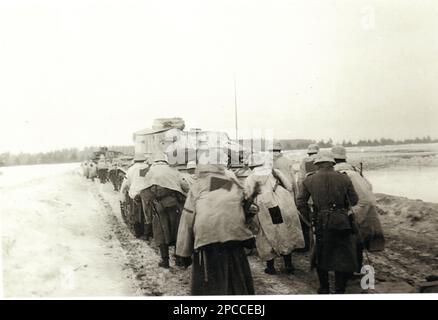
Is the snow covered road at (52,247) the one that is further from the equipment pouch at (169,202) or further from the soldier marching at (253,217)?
the equipment pouch at (169,202)

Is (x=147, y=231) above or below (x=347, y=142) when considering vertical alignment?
below

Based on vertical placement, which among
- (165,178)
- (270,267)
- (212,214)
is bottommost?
(270,267)

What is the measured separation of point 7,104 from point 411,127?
183 inches

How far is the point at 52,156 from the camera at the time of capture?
579cm

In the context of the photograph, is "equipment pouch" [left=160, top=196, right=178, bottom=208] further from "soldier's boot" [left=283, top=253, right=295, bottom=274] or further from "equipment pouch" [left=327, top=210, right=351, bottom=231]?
"equipment pouch" [left=327, top=210, right=351, bottom=231]

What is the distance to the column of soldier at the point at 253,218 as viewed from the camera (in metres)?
3.76

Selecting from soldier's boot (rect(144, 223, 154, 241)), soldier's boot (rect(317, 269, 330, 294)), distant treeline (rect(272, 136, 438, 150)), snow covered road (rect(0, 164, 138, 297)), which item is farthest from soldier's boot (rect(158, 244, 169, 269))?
distant treeline (rect(272, 136, 438, 150))

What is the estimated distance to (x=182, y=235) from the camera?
12.7 ft

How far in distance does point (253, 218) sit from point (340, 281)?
109cm

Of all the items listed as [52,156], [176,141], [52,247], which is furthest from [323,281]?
[52,156]

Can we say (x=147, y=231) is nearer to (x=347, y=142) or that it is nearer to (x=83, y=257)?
(x=83, y=257)

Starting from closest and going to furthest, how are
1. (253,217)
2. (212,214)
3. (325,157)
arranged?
(212,214), (253,217), (325,157)

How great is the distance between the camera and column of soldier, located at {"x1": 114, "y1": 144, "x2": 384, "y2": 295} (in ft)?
12.3
